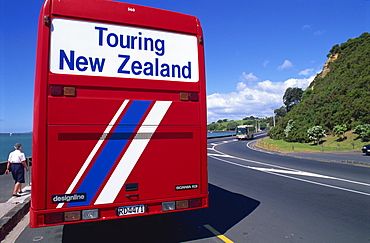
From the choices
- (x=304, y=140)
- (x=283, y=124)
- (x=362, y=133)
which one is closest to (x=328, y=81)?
(x=283, y=124)

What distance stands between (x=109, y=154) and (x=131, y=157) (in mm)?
341

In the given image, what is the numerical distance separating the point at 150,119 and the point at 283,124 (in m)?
52.3

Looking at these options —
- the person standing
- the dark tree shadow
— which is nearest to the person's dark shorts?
the person standing

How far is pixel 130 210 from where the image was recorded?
4.66 meters

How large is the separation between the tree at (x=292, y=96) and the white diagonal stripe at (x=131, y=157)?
302 ft

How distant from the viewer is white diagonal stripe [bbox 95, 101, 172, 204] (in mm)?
4562

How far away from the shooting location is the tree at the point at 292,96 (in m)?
90.8

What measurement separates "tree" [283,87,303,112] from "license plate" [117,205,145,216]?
9246 cm

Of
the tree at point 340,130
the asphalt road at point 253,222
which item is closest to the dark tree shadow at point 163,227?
the asphalt road at point 253,222

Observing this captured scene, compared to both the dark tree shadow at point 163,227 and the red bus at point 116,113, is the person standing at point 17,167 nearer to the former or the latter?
the dark tree shadow at point 163,227

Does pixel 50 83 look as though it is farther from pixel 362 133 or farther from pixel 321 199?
pixel 362 133

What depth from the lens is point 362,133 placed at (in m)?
31.3

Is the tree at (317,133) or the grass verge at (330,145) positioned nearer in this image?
the grass verge at (330,145)

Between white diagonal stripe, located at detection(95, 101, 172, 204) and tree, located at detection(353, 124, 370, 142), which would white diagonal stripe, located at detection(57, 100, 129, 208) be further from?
tree, located at detection(353, 124, 370, 142)
